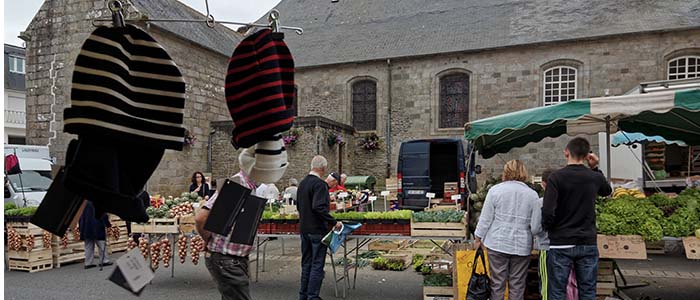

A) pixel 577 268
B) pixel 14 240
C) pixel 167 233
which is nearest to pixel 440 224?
pixel 577 268

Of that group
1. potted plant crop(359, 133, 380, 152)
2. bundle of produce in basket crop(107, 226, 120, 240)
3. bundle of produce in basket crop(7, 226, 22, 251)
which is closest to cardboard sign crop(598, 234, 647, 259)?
bundle of produce in basket crop(107, 226, 120, 240)

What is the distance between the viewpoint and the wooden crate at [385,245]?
8980mm

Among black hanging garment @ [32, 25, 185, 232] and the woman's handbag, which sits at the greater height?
black hanging garment @ [32, 25, 185, 232]

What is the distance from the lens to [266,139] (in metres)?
1.85

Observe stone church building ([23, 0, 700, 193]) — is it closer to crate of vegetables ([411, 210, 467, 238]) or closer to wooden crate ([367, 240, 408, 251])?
wooden crate ([367, 240, 408, 251])

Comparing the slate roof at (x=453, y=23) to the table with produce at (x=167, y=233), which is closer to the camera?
the table with produce at (x=167, y=233)

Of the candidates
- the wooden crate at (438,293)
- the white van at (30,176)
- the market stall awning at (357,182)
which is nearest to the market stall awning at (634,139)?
the wooden crate at (438,293)

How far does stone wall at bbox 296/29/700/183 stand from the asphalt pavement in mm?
8755

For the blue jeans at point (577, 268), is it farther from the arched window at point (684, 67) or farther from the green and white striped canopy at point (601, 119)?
the arched window at point (684, 67)

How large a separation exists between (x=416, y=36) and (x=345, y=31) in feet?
13.9

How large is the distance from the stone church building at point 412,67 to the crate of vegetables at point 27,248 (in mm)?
6291

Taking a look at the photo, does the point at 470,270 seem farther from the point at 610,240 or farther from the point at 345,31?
the point at 345,31

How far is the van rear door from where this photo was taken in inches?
543

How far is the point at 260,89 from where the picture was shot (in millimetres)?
1858
